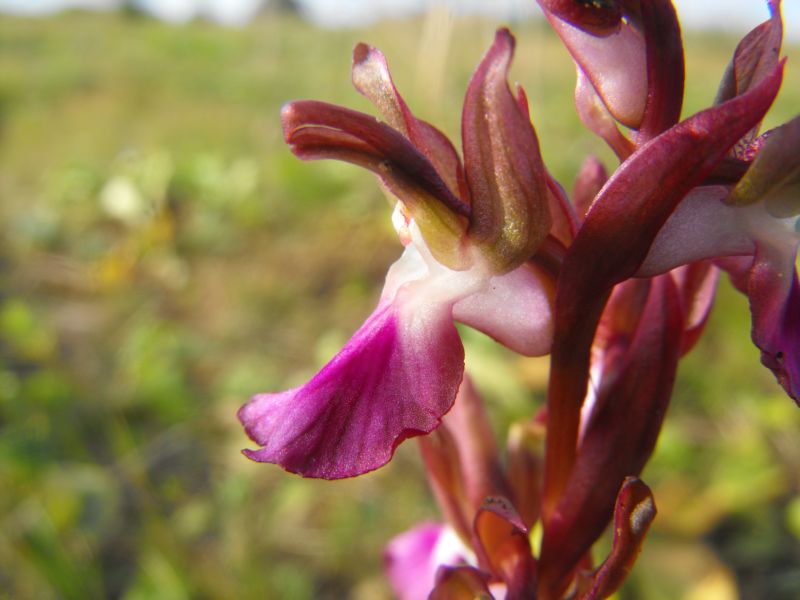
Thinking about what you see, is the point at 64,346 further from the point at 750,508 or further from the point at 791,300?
the point at 791,300

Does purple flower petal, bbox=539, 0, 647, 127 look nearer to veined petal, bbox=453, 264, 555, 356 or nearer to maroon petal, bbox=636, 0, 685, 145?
maroon petal, bbox=636, 0, 685, 145

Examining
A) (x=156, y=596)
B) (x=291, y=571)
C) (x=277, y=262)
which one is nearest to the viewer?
(x=156, y=596)

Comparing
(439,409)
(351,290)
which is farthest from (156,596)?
(351,290)

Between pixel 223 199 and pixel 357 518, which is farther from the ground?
pixel 357 518

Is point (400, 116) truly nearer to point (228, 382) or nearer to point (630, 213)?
point (630, 213)

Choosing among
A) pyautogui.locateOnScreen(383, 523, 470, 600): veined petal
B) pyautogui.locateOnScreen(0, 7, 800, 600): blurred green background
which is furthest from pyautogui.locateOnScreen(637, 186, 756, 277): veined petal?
pyautogui.locateOnScreen(0, 7, 800, 600): blurred green background

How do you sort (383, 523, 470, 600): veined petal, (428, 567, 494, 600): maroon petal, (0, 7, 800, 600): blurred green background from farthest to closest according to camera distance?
1. (0, 7, 800, 600): blurred green background
2. (383, 523, 470, 600): veined petal
3. (428, 567, 494, 600): maroon petal
